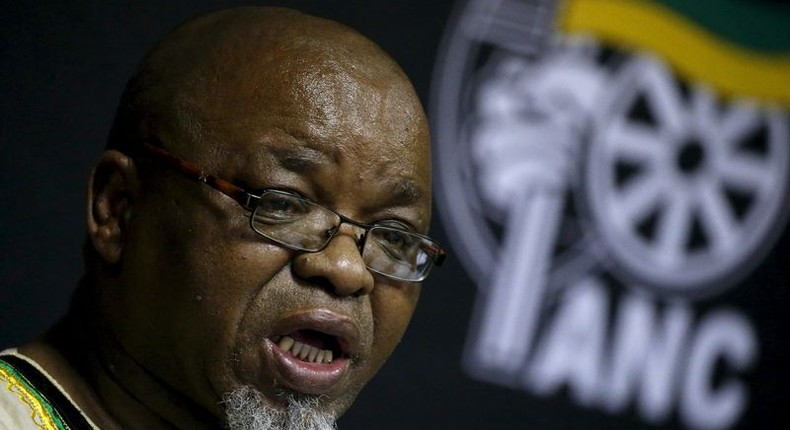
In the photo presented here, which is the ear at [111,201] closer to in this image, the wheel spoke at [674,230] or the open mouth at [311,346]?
the open mouth at [311,346]

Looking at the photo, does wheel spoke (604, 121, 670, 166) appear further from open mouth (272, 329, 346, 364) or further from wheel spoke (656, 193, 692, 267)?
open mouth (272, 329, 346, 364)

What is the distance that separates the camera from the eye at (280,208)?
124 centimetres

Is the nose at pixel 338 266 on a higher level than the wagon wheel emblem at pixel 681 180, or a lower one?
higher

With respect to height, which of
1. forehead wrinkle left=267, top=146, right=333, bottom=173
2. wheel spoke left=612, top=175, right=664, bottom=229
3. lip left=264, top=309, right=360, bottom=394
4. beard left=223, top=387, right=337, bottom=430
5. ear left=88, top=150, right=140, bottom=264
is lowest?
wheel spoke left=612, top=175, right=664, bottom=229

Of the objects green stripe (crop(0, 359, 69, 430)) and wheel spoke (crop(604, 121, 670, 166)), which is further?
wheel spoke (crop(604, 121, 670, 166))

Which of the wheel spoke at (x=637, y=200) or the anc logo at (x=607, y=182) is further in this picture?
the wheel spoke at (x=637, y=200)

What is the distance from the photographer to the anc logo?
95.8 inches

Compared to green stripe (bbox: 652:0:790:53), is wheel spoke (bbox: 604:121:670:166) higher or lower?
lower

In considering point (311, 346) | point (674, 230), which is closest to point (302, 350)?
point (311, 346)

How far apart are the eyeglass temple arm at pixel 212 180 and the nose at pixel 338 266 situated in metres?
0.09

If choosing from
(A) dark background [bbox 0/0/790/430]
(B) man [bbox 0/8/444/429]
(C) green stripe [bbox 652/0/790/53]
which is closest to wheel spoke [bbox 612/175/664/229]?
(C) green stripe [bbox 652/0/790/53]

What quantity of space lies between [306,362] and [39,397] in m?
0.30

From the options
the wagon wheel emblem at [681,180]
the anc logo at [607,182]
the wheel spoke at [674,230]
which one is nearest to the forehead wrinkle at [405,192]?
the anc logo at [607,182]

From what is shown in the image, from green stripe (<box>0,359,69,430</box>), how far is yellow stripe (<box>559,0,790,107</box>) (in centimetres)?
158
